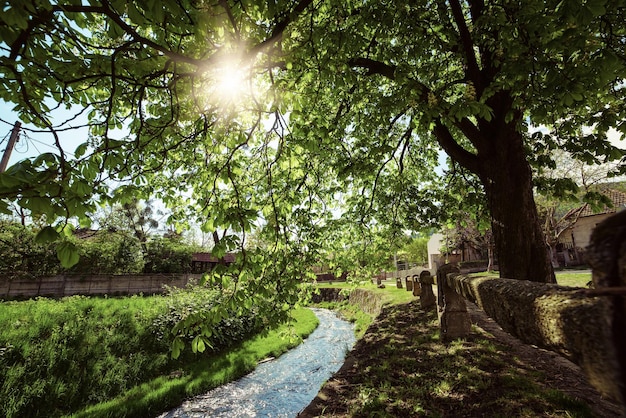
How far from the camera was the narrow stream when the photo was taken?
829cm

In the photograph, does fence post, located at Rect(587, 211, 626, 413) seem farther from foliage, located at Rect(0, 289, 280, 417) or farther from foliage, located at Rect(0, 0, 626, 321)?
foliage, located at Rect(0, 289, 280, 417)

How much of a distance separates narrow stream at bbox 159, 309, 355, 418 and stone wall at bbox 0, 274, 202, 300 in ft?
33.1

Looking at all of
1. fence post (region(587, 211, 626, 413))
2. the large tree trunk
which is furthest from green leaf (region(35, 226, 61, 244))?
the large tree trunk

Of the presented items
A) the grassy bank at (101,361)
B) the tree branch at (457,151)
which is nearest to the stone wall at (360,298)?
the grassy bank at (101,361)

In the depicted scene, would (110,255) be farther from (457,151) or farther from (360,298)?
(457,151)

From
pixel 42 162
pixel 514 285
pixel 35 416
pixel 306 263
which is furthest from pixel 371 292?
pixel 42 162

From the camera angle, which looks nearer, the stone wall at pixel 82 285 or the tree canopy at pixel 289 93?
the tree canopy at pixel 289 93

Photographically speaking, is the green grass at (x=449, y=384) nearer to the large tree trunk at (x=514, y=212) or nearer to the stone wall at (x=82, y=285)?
the large tree trunk at (x=514, y=212)

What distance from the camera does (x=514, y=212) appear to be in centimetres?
566

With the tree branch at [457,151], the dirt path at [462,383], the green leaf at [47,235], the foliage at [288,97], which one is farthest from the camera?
the tree branch at [457,151]

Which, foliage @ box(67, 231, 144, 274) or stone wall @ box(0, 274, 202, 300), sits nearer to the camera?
stone wall @ box(0, 274, 202, 300)

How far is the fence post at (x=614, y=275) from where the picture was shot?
963mm

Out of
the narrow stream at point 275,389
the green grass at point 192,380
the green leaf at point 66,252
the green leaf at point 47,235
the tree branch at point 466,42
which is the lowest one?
the narrow stream at point 275,389

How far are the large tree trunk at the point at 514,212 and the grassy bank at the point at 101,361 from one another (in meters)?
4.52
